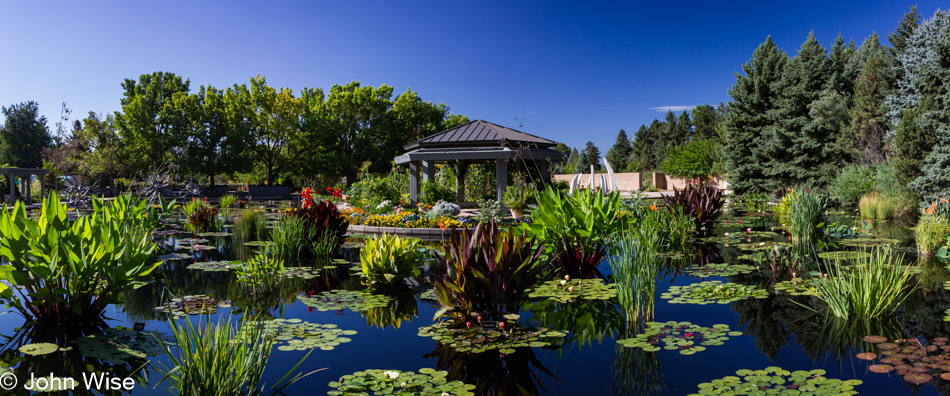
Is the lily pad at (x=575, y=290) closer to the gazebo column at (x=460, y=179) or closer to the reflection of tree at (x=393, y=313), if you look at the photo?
the reflection of tree at (x=393, y=313)

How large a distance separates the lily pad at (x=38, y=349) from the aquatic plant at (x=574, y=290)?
3.46 m

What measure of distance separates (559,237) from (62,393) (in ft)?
14.6

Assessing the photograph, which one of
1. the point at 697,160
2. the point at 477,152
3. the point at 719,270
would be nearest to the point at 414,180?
the point at 477,152

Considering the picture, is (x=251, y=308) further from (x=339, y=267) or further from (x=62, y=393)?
(x=339, y=267)

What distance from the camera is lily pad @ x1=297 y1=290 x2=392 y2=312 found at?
4.43 m

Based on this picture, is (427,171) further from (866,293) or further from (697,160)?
(697,160)

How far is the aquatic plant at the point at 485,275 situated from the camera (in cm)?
368

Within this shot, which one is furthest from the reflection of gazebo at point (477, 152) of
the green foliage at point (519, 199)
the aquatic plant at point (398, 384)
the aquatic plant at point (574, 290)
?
the aquatic plant at point (398, 384)

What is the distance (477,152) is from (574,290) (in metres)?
10.2

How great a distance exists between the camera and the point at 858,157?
16422 millimetres

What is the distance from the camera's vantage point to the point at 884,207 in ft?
36.7

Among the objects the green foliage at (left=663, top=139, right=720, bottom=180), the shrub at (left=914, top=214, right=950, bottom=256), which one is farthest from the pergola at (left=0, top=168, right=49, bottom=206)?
the green foliage at (left=663, top=139, right=720, bottom=180)

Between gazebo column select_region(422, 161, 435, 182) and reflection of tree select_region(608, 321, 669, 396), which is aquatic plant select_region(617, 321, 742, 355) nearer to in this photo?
reflection of tree select_region(608, 321, 669, 396)

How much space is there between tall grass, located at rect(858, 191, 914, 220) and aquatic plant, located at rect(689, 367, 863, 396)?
1083 cm
